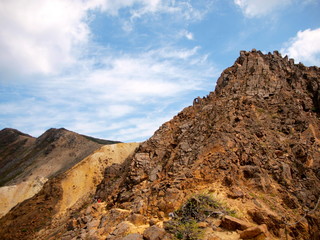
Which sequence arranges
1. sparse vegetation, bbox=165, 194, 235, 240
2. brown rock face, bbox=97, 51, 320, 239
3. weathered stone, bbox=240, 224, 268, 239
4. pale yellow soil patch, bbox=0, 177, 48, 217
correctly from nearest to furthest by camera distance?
1. weathered stone, bbox=240, 224, 268, 239
2. sparse vegetation, bbox=165, 194, 235, 240
3. brown rock face, bbox=97, 51, 320, 239
4. pale yellow soil patch, bbox=0, 177, 48, 217

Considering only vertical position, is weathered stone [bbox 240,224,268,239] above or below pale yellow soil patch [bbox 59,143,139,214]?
below

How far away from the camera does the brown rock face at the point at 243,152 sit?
615 inches

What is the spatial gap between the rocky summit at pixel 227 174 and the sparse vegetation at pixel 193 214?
6cm

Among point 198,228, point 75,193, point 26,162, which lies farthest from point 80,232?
point 26,162

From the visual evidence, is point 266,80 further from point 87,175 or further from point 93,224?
point 87,175

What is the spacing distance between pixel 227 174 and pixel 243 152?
8.99 feet

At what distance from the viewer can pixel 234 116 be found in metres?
21.9

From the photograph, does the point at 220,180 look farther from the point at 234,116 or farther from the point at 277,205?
the point at 234,116

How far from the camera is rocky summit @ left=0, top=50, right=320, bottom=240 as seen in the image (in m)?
13.2

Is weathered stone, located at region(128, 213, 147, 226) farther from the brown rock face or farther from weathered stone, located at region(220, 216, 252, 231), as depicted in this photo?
weathered stone, located at region(220, 216, 252, 231)

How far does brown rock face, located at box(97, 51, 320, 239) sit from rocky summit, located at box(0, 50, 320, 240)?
0.07 meters

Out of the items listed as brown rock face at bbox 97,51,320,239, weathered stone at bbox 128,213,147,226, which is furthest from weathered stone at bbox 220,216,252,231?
weathered stone at bbox 128,213,147,226

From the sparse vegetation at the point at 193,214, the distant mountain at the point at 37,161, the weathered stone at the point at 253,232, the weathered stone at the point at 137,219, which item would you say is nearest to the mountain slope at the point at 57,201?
the distant mountain at the point at 37,161

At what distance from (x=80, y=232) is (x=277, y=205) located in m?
12.7
